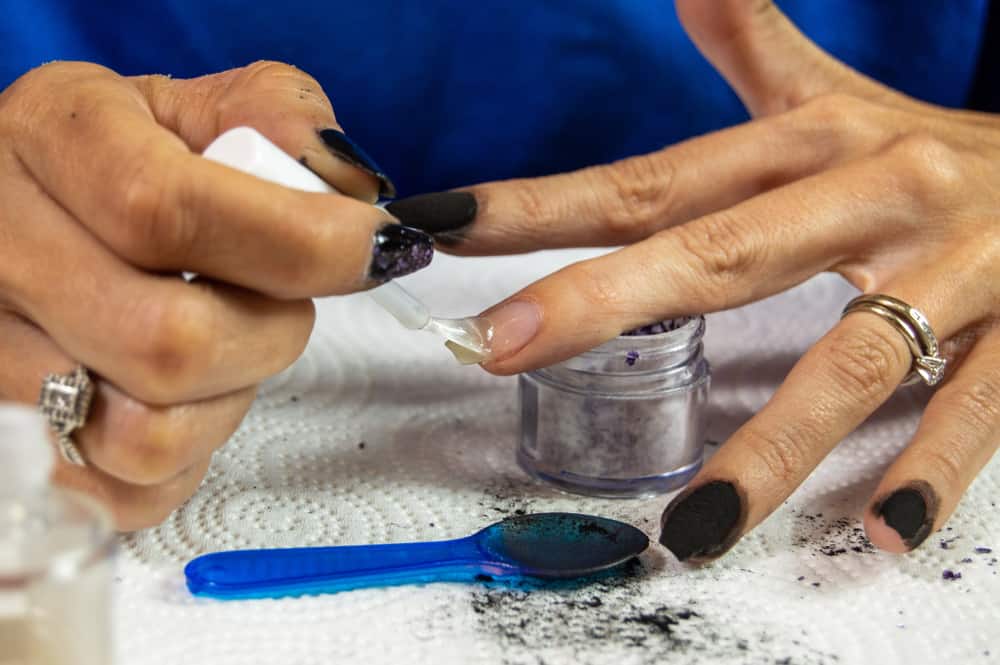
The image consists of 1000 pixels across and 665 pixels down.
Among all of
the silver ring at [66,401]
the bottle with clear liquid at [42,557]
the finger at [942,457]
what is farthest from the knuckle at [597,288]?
the bottle with clear liquid at [42,557]

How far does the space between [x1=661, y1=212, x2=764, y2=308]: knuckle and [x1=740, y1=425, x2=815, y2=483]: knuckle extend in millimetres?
138

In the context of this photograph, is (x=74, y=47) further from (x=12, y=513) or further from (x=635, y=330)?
(x=12, y=513)

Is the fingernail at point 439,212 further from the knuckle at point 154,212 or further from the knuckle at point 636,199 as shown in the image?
the knuckle at point 154,212

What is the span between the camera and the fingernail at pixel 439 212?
0.85 m

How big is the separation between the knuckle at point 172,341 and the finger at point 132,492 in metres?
0.11

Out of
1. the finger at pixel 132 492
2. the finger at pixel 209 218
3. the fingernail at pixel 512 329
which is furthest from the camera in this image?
the fingernail at pixel 512 329

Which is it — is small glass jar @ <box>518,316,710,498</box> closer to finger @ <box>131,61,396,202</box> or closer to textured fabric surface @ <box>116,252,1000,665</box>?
textured fabric surface @ <box>116,252,1000,665</box>

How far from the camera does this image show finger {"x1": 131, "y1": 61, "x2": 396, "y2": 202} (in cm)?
65

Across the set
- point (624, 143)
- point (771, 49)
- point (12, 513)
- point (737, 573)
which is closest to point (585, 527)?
point (737, 573)

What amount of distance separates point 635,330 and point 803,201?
0.19 m

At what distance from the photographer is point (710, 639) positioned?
0.65 metres

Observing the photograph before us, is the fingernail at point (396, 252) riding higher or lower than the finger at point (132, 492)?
higher

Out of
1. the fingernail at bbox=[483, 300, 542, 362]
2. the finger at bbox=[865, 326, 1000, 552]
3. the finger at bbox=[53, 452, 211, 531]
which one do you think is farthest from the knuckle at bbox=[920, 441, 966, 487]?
the finger at bbox=[53, 452, 211, 531]

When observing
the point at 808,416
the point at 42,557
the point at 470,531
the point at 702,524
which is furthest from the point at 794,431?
the point at 42,557
